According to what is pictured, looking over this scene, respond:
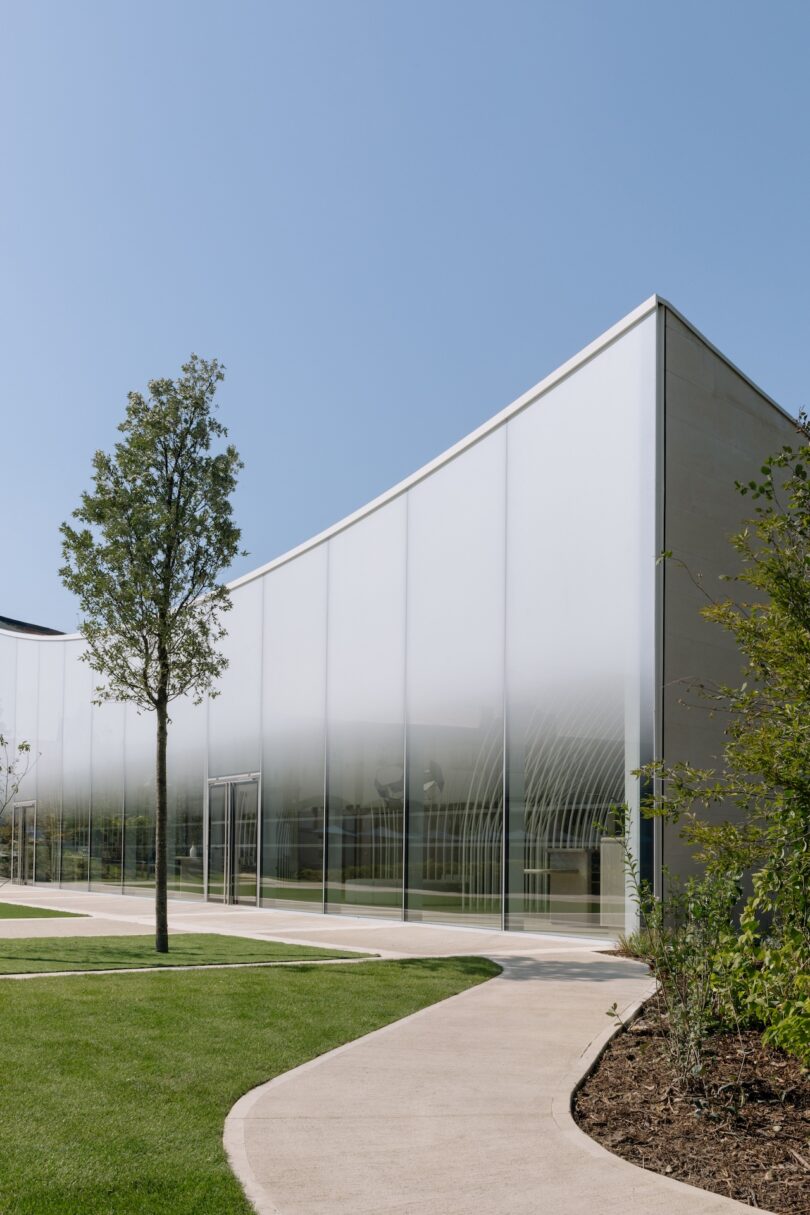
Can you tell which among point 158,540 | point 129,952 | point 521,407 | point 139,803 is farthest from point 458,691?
point 139,803

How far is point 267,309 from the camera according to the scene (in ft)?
55.4

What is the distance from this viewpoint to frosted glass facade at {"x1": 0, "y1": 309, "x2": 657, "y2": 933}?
18.2 metres

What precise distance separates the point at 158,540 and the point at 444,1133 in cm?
1270

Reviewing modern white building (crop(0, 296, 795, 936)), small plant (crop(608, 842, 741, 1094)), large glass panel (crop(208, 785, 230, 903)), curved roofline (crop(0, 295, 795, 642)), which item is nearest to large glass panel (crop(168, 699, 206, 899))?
large glass panel (crop(208, 785, 230, 903))

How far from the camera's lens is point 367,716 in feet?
80.7

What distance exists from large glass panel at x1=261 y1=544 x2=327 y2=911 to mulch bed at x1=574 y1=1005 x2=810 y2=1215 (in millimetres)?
17813

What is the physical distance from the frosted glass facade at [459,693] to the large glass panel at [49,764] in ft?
35.1

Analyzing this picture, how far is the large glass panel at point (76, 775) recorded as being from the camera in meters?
40.0

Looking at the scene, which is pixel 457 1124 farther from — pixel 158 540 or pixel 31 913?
pixel 31 913

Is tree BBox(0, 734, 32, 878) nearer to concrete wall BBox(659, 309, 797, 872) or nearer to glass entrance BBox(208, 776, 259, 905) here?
glass entrance BBox(208, 776, 259, 905)

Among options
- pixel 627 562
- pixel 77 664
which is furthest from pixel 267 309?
pixel 77 664

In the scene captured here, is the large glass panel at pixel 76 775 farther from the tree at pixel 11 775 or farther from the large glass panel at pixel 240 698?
the large glass panel at pixel 240 698

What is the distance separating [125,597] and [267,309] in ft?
16.2

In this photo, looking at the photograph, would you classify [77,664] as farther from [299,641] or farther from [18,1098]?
[18,1098]
